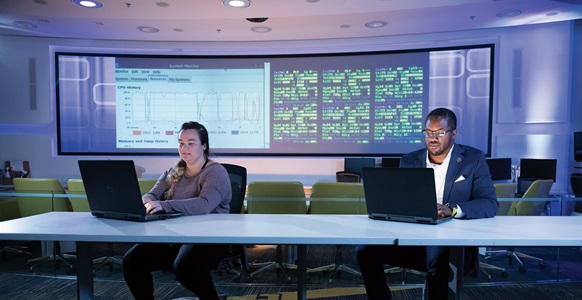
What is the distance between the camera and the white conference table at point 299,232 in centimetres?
132

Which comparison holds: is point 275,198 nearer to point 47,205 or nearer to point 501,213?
point 501,213

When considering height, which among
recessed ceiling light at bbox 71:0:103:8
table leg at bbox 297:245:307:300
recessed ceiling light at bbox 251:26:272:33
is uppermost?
recessed ceiling light at bbox 251:26:272:33

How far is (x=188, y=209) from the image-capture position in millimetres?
1811

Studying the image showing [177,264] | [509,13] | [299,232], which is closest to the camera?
[299,232]

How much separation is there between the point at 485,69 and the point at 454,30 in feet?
2.48

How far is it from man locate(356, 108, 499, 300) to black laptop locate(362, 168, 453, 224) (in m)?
0.17

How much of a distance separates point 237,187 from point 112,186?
862 mm

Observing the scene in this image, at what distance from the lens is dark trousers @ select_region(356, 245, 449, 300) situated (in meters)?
1.70

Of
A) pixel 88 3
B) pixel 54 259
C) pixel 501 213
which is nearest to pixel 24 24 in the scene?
pixel 88 3

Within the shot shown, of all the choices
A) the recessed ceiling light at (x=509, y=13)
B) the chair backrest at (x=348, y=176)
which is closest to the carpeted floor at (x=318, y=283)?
the chair backrest at (x=348, y=176)

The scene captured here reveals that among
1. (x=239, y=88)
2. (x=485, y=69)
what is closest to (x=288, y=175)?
(x=239, y=88)

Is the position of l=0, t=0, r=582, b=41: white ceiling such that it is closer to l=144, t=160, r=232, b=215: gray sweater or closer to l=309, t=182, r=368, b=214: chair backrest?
l=309, t=182, r=368, b=214: chair backrest

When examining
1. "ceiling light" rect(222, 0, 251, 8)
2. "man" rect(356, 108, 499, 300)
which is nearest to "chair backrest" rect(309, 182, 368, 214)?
"man" rect(356, 108, 499, 300)

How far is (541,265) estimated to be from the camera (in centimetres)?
290
